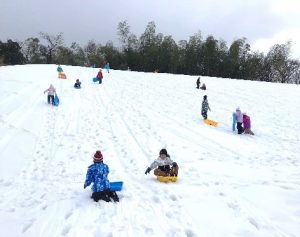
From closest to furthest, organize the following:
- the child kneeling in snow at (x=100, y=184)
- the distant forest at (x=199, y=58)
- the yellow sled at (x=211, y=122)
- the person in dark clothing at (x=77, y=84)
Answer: the child kneeling in snow at (x=100, y=184), the yellow sled at (x=211, y=122), the person in dark clothing at (x=77, y=84), the distant forest at (x=199, y=58)

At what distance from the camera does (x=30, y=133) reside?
61.4 feet

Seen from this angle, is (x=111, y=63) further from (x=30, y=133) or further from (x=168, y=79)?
(x=30, y=133)

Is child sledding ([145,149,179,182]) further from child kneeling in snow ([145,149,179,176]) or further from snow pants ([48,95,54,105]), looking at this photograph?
snow pants ([48,95,54,105])

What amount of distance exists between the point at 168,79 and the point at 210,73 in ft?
104

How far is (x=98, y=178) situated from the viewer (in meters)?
9.99

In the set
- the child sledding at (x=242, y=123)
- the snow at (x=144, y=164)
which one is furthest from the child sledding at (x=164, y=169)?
the child sledding at (x=242, y=123)

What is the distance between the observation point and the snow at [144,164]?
28.7 feet

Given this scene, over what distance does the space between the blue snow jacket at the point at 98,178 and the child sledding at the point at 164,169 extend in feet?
6.95

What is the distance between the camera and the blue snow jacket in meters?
9.96

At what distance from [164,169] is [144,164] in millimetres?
2184

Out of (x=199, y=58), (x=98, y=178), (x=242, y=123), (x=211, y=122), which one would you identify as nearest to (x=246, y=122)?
(x=242, y=123)

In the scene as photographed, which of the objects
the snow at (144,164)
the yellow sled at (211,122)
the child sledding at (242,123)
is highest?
the child sledding at (242,123)

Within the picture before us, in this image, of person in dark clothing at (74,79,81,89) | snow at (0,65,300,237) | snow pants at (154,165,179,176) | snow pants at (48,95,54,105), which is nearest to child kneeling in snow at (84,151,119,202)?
snow at (0,65,300,237)

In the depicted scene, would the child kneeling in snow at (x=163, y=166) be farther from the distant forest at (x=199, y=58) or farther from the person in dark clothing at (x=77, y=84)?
the distant forest at (x=199, y=58)
